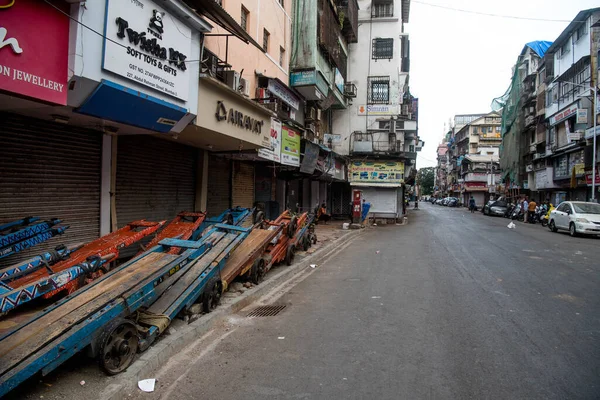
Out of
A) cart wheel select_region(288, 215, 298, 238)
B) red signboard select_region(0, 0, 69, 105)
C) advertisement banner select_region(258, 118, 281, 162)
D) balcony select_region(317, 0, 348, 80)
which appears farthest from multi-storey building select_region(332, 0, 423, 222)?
red signboard select_region(0, 0, 69, 105)

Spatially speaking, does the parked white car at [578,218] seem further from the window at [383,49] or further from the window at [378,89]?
the window at [383,49]

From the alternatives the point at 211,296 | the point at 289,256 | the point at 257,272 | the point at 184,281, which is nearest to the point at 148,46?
the point at 184,281

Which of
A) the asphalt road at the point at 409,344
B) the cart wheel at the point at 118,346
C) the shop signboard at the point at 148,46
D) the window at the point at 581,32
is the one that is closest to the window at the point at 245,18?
the shop signboard at the point at 148,46

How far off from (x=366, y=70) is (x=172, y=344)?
27.8 m

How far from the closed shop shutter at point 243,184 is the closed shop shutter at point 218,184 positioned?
46cm

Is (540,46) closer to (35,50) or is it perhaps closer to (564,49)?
(564,49)

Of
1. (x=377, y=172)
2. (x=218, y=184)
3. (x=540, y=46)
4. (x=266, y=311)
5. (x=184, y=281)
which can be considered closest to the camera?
(x=184, y=281)

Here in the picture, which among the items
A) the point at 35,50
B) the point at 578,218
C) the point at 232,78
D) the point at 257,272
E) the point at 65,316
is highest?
the point at 232,78

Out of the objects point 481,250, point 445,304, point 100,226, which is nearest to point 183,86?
point 100,226

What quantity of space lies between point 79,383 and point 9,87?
3.13m

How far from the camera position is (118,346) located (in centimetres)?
337

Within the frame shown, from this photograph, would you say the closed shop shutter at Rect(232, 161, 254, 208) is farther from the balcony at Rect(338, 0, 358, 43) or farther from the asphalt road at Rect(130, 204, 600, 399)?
the balcony at Rect(338, 0, 358, 43)

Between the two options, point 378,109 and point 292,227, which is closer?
point 292,227

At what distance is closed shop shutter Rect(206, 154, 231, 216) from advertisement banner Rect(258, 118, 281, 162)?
1520 millimetres
